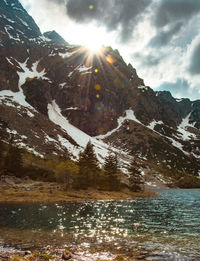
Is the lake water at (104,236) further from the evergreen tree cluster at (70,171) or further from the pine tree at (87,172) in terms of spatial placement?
the pine tree at (87,172)

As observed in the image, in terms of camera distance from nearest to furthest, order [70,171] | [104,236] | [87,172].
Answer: [104,236], [70,171], [87,172]

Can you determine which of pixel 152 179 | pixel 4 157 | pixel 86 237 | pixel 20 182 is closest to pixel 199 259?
pixel 86 237

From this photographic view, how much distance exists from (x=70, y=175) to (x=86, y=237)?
169ft

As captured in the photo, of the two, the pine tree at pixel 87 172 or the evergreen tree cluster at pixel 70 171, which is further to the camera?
the pine tree at pixel 87 172

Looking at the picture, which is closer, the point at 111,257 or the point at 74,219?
the point at 111,257

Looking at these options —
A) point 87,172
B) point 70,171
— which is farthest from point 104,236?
point 87,172

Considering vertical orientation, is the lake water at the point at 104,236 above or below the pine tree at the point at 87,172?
below

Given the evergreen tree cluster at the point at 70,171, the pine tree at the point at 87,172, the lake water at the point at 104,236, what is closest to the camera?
the lake water at the point at 104,236

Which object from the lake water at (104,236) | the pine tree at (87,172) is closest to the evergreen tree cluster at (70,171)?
the pine tree at (87,172)

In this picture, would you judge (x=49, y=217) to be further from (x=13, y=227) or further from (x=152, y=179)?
(x=152, y=179)

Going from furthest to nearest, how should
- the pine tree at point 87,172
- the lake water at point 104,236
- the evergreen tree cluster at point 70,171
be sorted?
the pine tree at point 87,172
the evergreen tree cluster at point 70,171
the lake water at point 104,236

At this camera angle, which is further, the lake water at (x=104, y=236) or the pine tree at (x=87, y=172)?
the pine tree at (x=87, y=172)

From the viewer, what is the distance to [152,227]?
25.5 m

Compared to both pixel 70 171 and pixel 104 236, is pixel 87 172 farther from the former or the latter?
pixel 104 236
